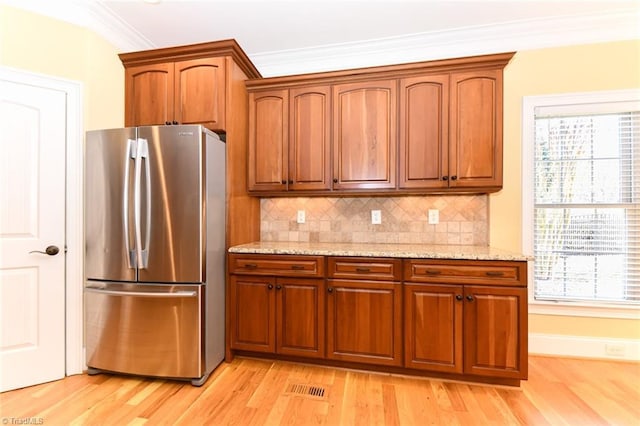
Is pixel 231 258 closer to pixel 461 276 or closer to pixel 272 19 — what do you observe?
pixel 461 276

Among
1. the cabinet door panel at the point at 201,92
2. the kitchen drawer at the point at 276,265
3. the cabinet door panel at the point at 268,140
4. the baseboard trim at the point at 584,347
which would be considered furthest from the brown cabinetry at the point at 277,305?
the baseboard trim at the point at 584,347

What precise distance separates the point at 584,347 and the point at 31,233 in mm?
4421

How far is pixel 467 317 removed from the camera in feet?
6.61

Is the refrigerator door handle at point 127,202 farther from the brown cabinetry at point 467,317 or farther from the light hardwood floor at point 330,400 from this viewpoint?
the brown cabinetry at point 467,317

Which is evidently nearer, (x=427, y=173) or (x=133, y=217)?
(x=133, y=217)

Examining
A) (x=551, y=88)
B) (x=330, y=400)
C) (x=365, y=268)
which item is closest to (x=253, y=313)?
(x=330, y=400)

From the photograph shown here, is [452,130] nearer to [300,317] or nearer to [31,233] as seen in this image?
[300,317]

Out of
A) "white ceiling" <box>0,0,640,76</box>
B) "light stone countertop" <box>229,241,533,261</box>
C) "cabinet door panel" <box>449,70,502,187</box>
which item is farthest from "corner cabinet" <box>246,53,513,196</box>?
"light stone countertop" <box>229,241,533,261</box>

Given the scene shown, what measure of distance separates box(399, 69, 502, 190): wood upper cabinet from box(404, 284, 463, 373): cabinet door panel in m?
0.86

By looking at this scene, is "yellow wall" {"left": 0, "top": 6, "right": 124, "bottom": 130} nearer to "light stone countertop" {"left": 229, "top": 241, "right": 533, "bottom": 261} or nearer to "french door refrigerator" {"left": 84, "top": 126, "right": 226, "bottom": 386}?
A: "french door refrigerator" {"left": 84, "top": 126, "right": 226, "bottom": 386}

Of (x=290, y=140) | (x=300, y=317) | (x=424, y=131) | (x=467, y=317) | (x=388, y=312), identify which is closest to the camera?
(x=467, y=317)

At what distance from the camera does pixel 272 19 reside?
2434 millimetres

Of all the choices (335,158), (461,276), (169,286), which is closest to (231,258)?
(169,286)

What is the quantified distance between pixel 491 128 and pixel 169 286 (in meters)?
2.71
